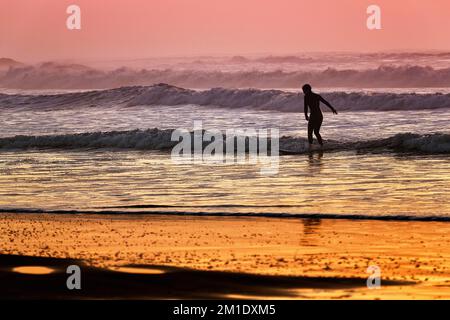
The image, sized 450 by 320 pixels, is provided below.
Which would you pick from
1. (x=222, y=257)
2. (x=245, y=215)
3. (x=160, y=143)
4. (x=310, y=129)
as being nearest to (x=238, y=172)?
(x=245, y=215)

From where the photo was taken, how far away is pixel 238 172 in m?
21.3

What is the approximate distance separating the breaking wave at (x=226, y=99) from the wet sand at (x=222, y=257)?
1345 inches

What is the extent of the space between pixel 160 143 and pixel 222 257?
68.2ft

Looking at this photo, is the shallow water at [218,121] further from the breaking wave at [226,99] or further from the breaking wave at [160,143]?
the breaking wave at [160,143]

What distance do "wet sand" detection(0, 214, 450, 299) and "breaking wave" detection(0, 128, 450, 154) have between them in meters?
13.3

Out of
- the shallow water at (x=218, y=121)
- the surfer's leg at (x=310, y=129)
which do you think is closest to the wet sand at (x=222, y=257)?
the surfer's leg at (x=310, y=129)

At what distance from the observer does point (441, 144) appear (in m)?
26.4

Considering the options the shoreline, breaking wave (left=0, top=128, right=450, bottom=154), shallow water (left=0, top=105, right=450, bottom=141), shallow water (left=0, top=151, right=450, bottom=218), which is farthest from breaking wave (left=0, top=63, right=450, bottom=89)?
the shoreline

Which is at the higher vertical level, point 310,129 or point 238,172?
point 310,129

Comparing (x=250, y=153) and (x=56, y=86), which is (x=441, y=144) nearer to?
(x=250, y=153)

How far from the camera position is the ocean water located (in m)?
15.7

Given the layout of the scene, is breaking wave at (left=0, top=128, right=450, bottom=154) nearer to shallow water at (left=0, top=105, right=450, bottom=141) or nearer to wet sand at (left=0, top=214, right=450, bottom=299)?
shallow water at (left=0, top=105, right=450, bottom=141)

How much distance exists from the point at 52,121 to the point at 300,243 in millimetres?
35040

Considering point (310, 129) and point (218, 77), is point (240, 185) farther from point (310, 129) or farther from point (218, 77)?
point (218, 77)
